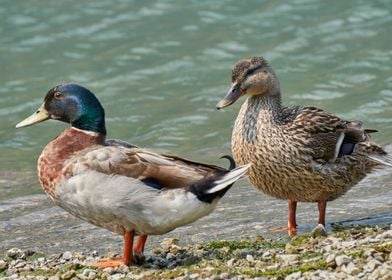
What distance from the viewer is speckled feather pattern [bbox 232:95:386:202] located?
8117 mm

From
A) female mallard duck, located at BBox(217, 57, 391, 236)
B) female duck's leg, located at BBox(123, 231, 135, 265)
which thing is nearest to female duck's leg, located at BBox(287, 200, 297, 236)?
female mallard duck, located at BBox(217, 57, 391, 236)

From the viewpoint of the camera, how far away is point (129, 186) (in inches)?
273

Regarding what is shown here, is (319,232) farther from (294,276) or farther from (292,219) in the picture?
(294,276)

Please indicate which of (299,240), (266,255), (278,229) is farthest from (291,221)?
(266,255)

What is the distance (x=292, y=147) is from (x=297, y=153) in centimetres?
6

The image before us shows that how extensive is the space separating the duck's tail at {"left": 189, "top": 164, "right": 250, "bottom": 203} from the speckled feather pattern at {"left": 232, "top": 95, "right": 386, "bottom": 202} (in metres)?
1.22

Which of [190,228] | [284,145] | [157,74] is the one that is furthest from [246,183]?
[157,74]

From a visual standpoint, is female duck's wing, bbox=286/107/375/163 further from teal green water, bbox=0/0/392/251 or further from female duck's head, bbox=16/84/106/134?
female duck's head, bbox=16/84/106/134

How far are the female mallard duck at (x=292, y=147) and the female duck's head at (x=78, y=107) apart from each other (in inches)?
49.6

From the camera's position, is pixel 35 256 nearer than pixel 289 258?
No

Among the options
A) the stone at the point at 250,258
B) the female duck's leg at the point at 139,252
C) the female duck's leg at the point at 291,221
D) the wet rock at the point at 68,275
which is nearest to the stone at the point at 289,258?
the stone at the point at 250,258

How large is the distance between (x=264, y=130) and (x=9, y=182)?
376 cm

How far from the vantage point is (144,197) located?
272 inches

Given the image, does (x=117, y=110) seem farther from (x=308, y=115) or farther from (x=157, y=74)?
(x=308, y=115)
